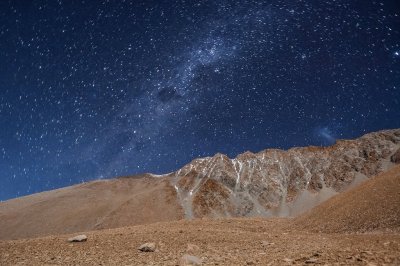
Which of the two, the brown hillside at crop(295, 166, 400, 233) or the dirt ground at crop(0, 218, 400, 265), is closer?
the dirt ground at crop(0, 218, 400, 265)

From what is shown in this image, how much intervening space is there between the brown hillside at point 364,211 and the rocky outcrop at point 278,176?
97.9 meters

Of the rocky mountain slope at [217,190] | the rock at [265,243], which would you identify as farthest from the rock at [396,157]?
the rock at [265,243]

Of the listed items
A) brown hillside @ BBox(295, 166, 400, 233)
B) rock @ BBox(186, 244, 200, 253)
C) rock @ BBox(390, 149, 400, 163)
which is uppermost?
rock @ BBox(186, 244, 200, 253)

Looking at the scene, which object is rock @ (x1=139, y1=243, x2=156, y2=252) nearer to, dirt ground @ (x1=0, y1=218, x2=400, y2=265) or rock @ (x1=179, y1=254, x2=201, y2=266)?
dirt ground @ (x1=0, y1=218, x2=400, y2=265)

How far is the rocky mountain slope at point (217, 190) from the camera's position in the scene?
116 metres

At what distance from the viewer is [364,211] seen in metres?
25.6

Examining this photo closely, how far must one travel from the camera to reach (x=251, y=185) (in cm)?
14462

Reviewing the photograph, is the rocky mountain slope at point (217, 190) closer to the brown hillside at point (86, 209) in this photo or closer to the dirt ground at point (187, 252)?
the brown hillside at point (86, 209)

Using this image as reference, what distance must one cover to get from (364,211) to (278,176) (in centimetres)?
12696

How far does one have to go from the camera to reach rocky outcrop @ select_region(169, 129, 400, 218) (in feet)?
437

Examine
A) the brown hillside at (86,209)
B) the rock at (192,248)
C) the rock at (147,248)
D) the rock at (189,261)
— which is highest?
the rock at (189,261)

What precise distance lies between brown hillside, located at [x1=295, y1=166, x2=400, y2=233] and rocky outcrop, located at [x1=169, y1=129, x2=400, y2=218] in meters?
97.9

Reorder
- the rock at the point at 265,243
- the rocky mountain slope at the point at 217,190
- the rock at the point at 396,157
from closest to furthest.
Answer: the rock at the point at 265,243
the rocky mountain slope at the point at 217,190
the rock at the point at 396,157

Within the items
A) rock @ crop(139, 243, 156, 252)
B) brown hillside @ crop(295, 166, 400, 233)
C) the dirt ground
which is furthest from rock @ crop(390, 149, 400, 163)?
rock @ crop(139, 243, 156, 252)
